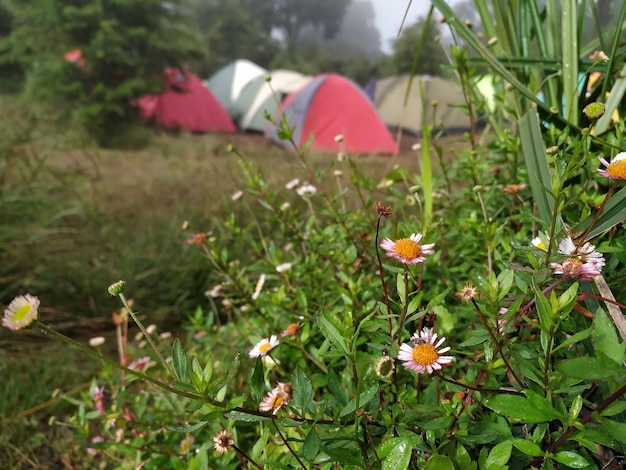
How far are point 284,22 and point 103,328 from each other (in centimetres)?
3645

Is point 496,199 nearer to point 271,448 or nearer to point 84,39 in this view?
point 271,448

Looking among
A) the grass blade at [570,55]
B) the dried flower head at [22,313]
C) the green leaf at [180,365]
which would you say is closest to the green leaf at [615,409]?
the green leaf at [180,365]

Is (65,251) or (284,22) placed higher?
(284,22)

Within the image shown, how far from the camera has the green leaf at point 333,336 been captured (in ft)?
1.29

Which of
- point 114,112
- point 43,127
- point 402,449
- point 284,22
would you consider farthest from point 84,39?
point 284,22

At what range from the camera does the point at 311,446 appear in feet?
1.21

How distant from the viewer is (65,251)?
1725 millimetres

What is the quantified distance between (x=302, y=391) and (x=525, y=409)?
18 cm

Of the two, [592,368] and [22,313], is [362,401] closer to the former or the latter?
[592,368]

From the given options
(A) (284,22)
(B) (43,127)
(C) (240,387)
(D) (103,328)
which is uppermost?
(A) (284,22)

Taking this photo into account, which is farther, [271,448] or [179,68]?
[179,68]

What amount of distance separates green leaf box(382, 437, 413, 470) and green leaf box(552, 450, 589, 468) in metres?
0.12

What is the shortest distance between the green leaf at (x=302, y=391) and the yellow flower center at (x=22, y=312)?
0.73ft

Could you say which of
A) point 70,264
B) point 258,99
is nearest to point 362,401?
point 70,264
